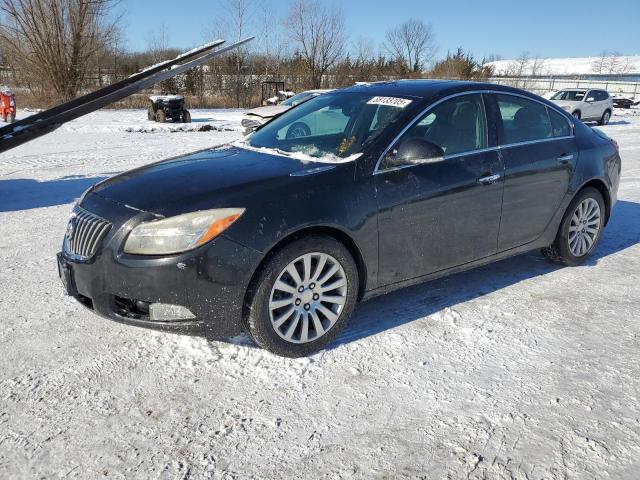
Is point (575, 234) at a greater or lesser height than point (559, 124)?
lesser

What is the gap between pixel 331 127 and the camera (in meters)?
4.03

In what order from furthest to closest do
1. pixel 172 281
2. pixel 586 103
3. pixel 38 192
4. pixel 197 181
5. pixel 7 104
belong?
pixel 586 103, pixel 7 104, pixel 38 192, pixel 197 181, pixel 172 281

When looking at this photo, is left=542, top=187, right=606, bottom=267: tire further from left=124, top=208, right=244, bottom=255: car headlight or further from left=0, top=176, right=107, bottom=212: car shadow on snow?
left=0, top=176, right=107, bottom=212: car shadow on snow

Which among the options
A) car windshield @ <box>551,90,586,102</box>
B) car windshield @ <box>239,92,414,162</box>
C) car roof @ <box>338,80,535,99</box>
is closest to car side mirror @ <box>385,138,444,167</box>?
car windshield @ <box>239,92,414,162</box>

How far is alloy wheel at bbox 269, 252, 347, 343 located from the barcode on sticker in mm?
1305

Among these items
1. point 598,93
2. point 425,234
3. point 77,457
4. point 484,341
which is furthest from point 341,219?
point 598,93

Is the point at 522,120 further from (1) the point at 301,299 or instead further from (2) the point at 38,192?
(2) the point at 38,192

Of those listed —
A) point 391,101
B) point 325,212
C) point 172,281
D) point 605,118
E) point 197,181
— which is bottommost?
point 605,118

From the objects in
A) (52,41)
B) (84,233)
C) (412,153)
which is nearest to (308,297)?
(412,153)

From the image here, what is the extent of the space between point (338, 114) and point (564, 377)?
2405mm

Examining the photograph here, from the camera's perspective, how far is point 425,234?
145 inches

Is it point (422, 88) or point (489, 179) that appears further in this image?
point (422, 88)

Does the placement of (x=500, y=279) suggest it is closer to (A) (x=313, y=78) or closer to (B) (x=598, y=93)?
(B) (x=598, y=93)

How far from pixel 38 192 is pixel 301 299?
19.7 feet
